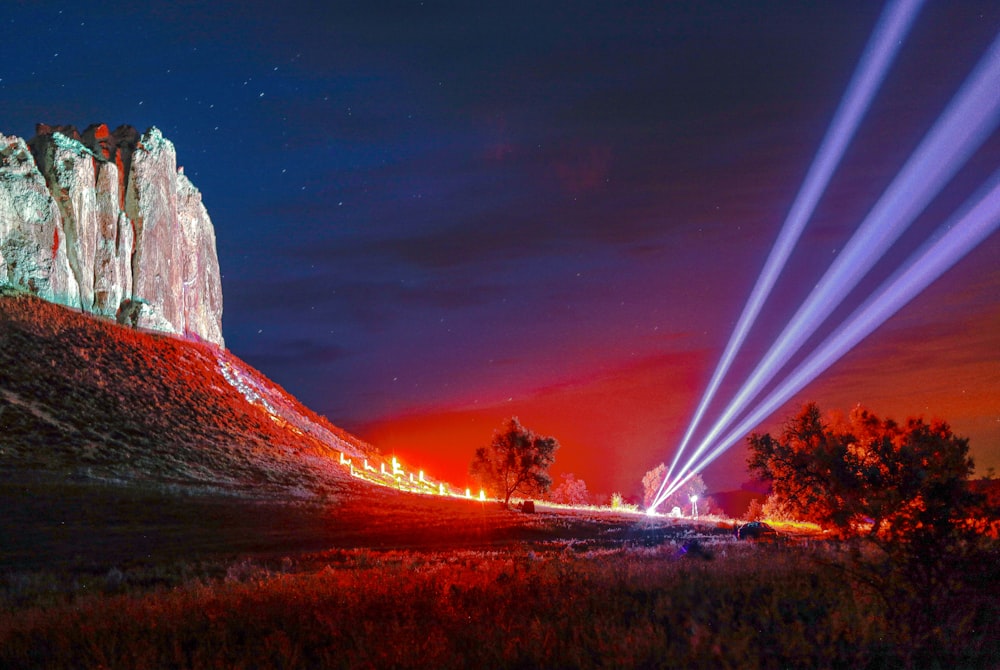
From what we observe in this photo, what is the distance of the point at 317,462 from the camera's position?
7869 cm

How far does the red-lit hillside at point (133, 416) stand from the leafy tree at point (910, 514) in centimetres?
4790

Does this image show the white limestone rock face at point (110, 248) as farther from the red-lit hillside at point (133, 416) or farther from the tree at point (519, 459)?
the tree at point (519, 459)

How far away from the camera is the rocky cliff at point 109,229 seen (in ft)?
311

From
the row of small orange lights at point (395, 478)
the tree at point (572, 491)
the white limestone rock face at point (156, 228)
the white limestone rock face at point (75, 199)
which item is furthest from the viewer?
the tree at point (572, 491)

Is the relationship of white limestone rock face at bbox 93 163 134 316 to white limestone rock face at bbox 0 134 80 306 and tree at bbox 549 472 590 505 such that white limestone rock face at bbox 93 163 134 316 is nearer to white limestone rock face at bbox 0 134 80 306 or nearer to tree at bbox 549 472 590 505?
white limestone rock face at bbox 0 134 80 306

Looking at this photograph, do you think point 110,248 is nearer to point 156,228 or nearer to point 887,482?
point 156,228

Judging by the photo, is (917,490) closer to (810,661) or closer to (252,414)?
(810,661)

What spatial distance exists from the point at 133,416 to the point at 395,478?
103 ft

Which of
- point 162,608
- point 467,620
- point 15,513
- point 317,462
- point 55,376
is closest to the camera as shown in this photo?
point 467,620

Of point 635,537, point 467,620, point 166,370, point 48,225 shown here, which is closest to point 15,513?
point 635,537

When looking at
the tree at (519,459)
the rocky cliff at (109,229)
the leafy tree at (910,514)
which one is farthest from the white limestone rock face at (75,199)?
the leafy tree at (910,514)

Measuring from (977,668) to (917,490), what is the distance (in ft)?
10.7

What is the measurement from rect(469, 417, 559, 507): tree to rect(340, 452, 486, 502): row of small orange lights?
337 centimetres

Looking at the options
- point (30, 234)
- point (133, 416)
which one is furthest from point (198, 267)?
point (133, 416)
